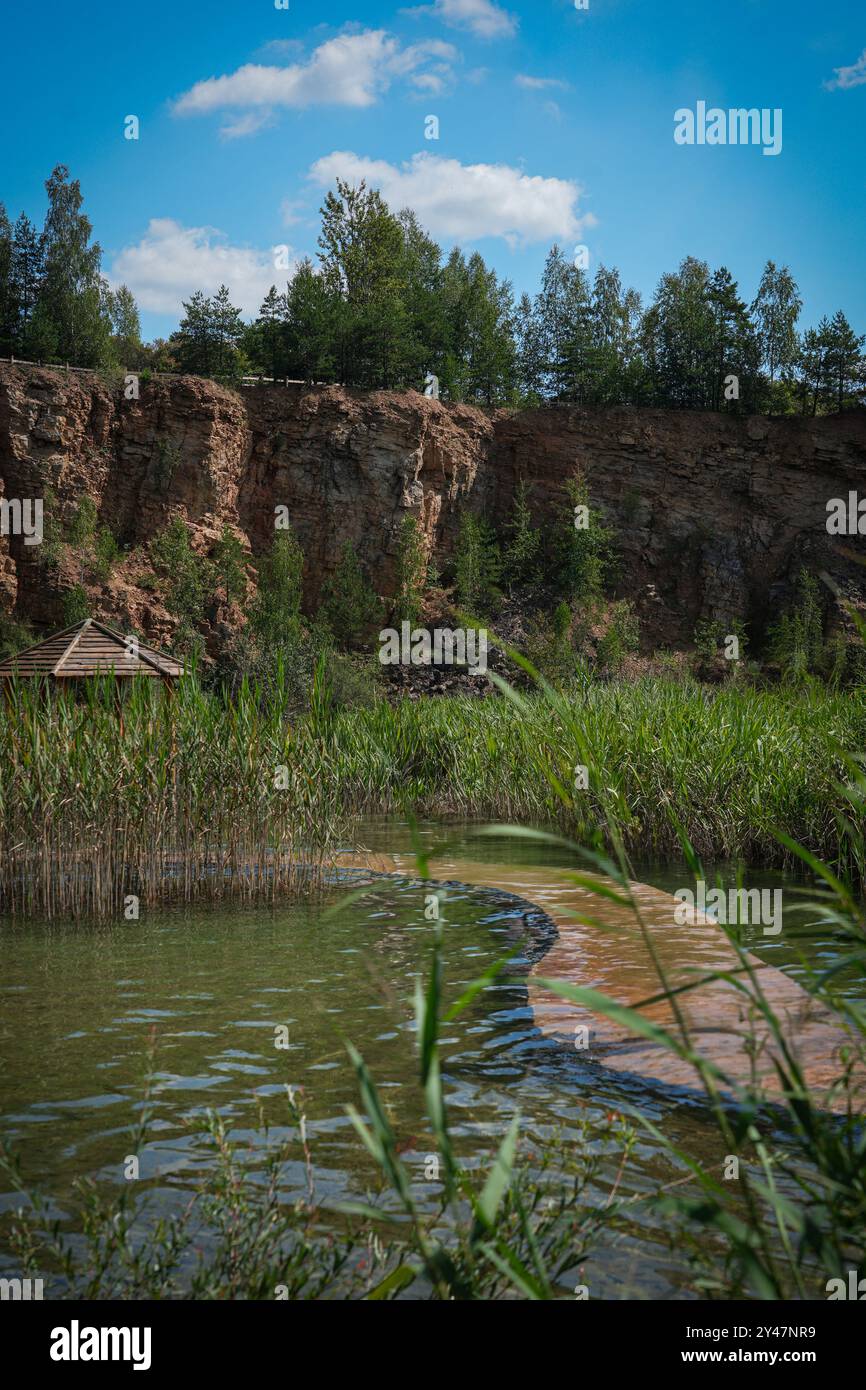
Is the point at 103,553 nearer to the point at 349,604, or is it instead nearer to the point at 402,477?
the point at 349,604

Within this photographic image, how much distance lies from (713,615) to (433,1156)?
3912 centimetres

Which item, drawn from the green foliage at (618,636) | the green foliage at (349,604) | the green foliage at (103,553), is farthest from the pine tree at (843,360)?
the green foliage at (103,553)

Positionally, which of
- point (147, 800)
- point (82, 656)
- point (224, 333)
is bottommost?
point (147, 800)

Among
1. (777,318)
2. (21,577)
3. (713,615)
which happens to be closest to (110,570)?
(21,577)

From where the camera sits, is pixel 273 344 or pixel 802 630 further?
pixel 273 344

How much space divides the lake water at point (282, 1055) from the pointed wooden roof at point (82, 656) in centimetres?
718

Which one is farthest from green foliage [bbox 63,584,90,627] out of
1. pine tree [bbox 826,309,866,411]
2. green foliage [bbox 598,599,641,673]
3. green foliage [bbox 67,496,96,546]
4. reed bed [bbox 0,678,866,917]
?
pine tree [bbox 826,309,866,411]

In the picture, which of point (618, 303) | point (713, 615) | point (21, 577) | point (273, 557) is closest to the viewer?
point (21, 577)

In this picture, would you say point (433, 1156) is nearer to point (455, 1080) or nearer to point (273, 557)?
point (455, 1080)

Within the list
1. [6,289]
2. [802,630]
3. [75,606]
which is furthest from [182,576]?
[802,630]

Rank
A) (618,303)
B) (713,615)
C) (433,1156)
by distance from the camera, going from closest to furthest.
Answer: (433,1156) < (713,615) < (618,303)

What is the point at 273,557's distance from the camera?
3647 centimetres

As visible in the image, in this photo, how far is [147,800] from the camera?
29.5 ft

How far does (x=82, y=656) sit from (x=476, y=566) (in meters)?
25.4
